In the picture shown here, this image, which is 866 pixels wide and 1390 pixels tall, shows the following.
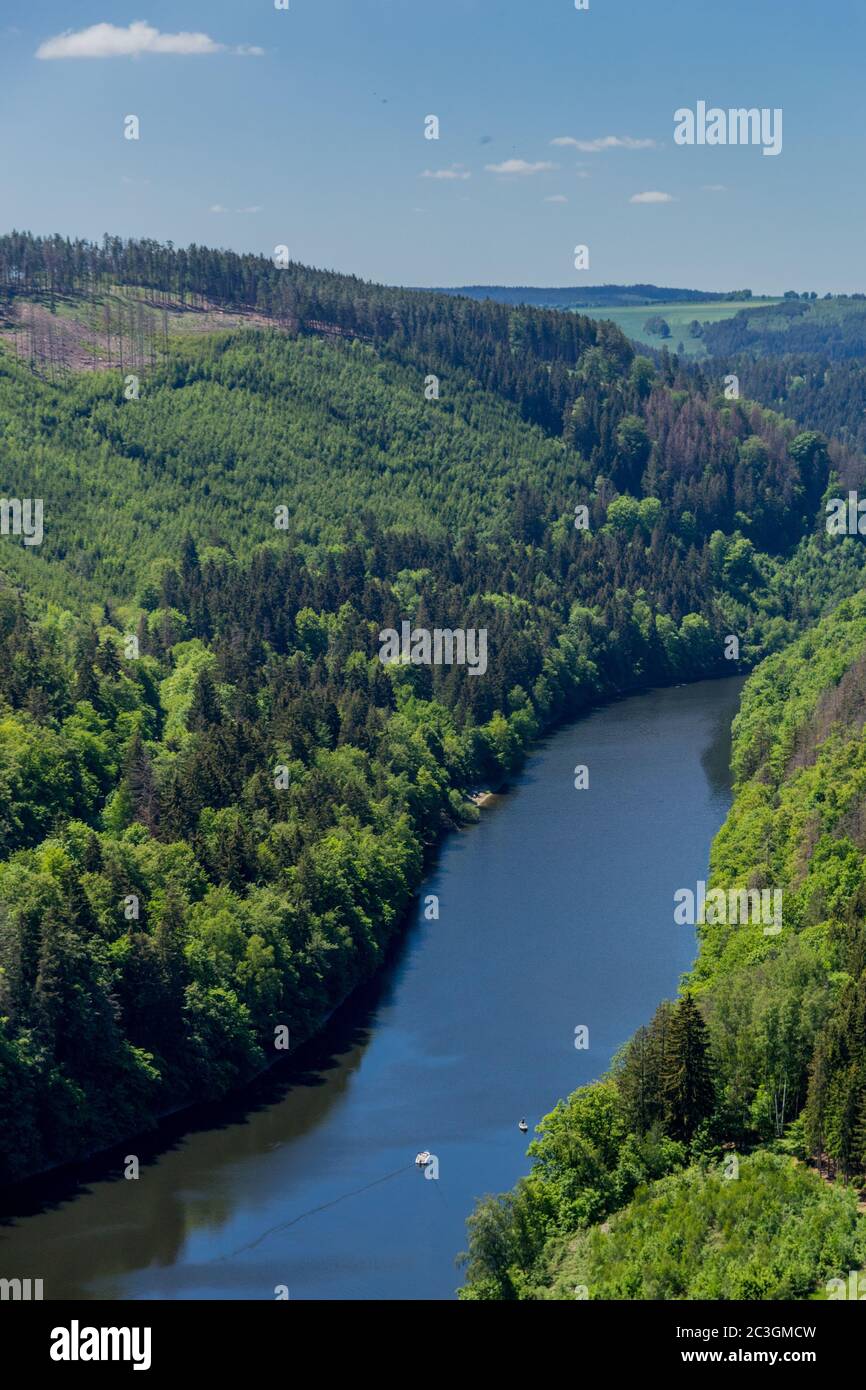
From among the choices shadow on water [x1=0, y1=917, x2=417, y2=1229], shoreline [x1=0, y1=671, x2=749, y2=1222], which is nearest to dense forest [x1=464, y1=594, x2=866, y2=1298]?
shadow on water [x1=0, y1=917, x2=417, y2=1229]

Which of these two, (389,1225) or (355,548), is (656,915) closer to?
(389,1225)

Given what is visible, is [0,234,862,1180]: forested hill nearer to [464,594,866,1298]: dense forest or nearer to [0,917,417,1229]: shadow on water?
[0,917,417,1229]: shadow on water

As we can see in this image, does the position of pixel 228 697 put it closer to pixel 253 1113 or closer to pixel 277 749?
pixel 277 749

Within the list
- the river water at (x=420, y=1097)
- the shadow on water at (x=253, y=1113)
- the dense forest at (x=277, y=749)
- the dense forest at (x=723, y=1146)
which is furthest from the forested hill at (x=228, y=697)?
the dense forest at (x=723, y=1146)

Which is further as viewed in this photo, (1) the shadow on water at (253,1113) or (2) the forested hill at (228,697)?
(2) the forested hill at (228,697)

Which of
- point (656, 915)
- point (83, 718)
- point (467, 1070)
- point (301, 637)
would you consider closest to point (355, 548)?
point (301, 637)

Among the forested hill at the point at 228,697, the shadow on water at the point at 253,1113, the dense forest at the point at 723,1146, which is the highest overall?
the forested hill at the point at 228,697

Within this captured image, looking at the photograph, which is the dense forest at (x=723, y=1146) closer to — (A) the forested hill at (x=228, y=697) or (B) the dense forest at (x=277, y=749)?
(B) the dense forest at (x=277, y=749)
